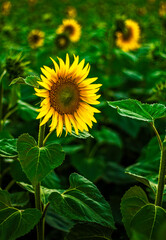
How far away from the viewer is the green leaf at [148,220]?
78 cm

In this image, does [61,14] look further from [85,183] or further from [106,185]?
[85,183]

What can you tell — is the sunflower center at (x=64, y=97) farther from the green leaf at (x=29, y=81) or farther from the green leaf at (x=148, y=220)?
the green leaf at (x=148, y=220)

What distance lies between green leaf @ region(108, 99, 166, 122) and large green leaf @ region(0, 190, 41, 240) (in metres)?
0.31

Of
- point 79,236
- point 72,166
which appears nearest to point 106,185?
point 72,166

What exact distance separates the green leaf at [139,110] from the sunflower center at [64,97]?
0.40ft

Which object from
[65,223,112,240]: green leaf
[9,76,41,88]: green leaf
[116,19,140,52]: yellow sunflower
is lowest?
[65,223,112,240]: green leaf

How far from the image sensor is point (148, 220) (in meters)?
0.80

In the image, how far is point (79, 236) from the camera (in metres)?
0.90

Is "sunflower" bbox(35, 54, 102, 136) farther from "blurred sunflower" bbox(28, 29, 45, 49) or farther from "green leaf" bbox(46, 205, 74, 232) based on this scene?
"blurred sunflower" bbox(28, 29, 45, 49)

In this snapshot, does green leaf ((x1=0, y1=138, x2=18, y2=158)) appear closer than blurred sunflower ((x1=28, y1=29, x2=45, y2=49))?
Yes

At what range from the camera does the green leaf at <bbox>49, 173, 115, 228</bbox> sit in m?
0.82

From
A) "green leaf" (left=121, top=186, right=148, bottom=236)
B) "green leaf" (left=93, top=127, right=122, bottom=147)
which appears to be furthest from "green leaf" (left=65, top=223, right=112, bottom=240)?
"green leaf" (left=93, top=127, right=122, bottom=147)

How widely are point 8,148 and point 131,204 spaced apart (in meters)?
0.33

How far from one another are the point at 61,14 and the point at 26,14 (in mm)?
654
